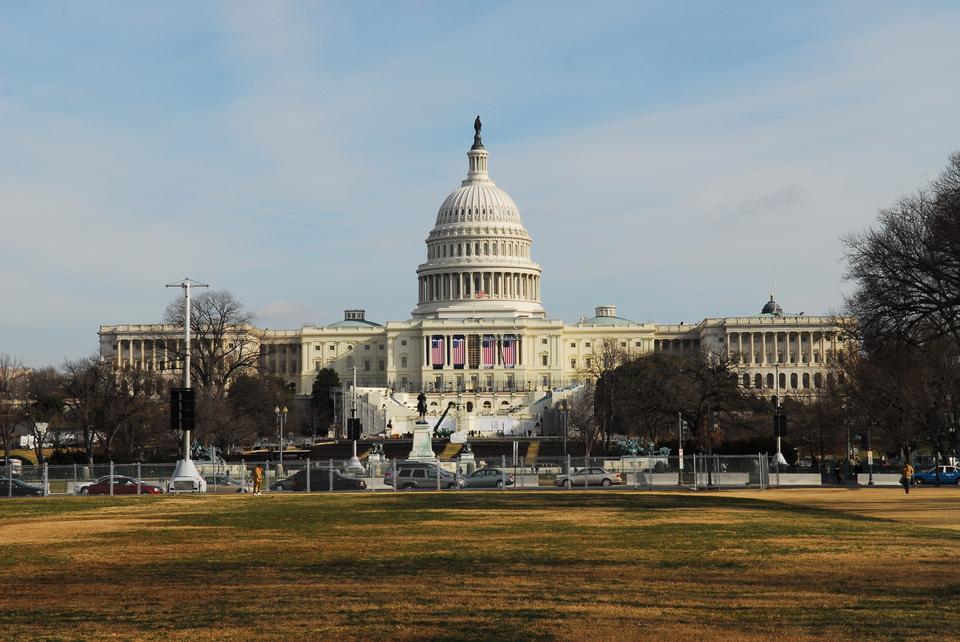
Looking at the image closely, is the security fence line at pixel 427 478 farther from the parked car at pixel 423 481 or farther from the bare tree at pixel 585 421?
the bare tree at pixel 585 421

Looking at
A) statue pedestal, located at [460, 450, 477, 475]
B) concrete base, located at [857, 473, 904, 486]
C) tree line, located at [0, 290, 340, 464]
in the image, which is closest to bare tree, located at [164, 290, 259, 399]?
tree line, located at [0, 290, 340, 464]

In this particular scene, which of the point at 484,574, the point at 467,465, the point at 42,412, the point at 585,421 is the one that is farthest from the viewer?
the point at 585,421

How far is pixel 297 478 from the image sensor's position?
6347 cm

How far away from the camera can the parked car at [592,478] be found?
64812mm

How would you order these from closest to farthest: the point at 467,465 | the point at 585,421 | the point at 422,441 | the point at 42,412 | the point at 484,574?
1. the point at 484,574
2. the point at 467,465
3. the point at 422,441
4. the point at 42,412
5. the point at 585,421

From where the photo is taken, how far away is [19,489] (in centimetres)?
6100

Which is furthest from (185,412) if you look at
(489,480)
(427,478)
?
(489,480)

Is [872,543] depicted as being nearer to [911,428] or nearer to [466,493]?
[466,493]

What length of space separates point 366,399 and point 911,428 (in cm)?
9367

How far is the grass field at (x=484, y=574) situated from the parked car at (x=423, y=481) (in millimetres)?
19615

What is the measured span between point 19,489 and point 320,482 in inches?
459

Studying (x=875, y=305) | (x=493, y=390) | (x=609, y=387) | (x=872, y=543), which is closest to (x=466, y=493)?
(x=875, y=305)

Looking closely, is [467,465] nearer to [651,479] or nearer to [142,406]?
[651,479]

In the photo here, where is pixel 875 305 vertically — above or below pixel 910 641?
above
